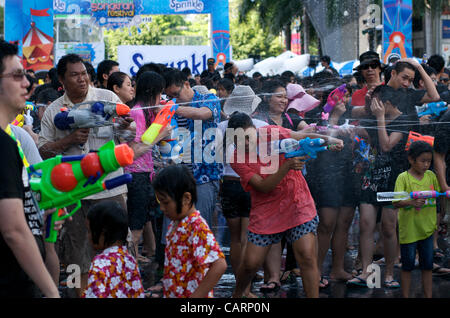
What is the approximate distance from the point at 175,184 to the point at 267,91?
1971mm

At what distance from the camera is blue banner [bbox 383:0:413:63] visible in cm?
1259

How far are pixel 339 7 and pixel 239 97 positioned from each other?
16.5 meters

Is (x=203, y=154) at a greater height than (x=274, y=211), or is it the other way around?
(x=203, y=154)

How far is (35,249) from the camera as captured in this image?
2553 millimetres

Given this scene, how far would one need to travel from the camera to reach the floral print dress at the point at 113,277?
3158mm

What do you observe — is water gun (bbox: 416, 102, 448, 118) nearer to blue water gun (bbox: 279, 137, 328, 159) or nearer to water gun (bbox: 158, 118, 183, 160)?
blue water gun (bbox: 279, 137, 328, 159)

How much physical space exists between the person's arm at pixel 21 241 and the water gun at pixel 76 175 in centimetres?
27

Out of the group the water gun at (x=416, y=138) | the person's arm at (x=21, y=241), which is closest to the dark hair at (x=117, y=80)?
the water gun at (x=416, y=138)

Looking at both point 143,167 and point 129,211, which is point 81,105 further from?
point 129,211

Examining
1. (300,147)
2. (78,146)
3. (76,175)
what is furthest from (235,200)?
(76,175)

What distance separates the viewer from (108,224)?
3398 mm

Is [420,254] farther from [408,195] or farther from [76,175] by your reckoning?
[76,175]
